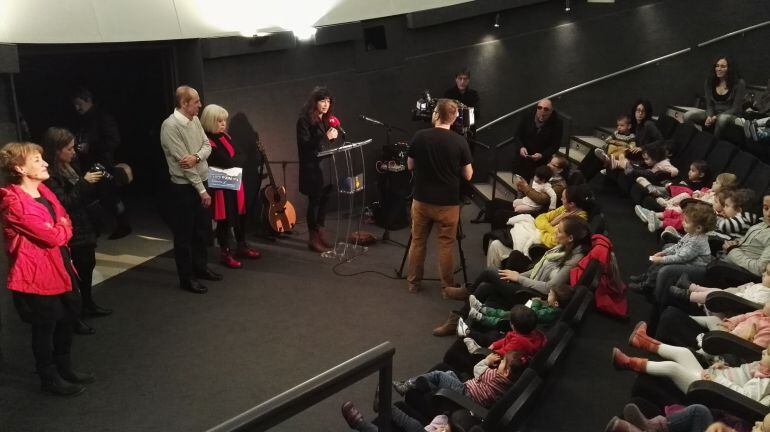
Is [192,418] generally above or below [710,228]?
below

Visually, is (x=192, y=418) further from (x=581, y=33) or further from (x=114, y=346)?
(x=581, y=33)

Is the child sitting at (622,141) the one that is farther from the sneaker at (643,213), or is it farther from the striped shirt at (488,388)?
the striped shirt at (488,388)

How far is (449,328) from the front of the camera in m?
4.27

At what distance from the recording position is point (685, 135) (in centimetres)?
639

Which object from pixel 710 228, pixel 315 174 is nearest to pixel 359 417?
pixel 710 228

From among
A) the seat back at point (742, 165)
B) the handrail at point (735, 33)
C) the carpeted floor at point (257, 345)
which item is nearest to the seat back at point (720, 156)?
the seat back at point (742, 165)

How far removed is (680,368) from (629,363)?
0.22 m

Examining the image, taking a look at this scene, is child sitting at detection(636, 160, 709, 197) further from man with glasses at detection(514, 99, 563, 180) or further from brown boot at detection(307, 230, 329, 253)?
brown boot at detection(307, 230, 329, 253)

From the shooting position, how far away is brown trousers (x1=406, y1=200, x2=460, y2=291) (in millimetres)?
4652

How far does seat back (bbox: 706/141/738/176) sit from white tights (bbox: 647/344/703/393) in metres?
2.89

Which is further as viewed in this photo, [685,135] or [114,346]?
[685,135]

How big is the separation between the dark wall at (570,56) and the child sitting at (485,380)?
13.4 feet

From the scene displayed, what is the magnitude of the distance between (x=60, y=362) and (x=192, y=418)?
83cm

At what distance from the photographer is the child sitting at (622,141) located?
6375 mm
